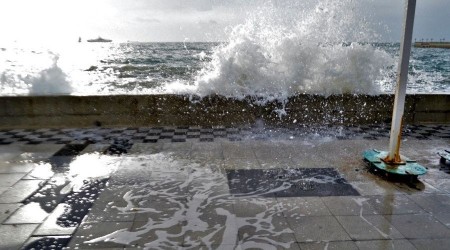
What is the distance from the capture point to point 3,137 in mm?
6273

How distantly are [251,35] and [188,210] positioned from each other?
6384mm

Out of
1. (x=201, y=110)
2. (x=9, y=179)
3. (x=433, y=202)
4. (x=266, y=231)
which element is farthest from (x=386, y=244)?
(x=201, y=110)

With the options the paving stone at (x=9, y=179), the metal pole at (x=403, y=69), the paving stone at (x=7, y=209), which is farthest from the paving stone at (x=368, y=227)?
the paving stone at (x=9, y=179)

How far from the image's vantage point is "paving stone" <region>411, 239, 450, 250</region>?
9.27 ft

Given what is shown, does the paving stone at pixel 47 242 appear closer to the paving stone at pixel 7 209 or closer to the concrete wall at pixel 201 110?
the paving stone at pixel 7 209

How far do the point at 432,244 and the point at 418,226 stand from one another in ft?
0.98

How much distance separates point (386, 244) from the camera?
2863 millimetres

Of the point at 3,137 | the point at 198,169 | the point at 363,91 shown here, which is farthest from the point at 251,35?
the point at 3,137

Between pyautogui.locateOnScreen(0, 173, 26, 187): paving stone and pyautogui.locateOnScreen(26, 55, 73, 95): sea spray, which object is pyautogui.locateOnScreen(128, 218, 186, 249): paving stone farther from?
pyautogui.locateOnScreen(26, 55, 73, 95): sea spray

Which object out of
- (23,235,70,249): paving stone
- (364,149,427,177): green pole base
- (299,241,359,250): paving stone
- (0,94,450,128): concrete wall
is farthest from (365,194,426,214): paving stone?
(0,94,450,128): concrete wall

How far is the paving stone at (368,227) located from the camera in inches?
118

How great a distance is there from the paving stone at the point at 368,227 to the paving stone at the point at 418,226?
0.07 metres

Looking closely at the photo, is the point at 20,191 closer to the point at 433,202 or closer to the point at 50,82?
the point at 433,202

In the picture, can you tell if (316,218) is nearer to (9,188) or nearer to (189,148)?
(189,148)
